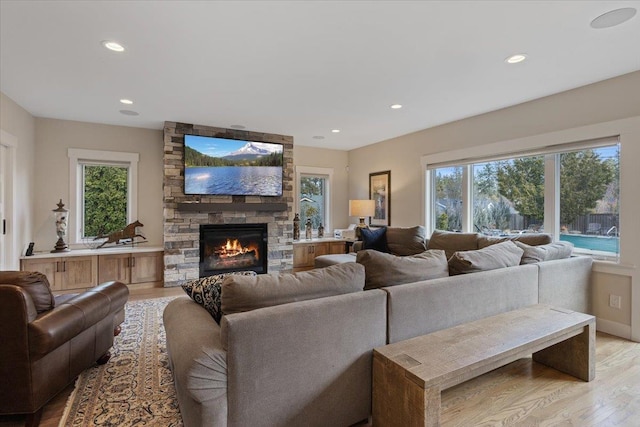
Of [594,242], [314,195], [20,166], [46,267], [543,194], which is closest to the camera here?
[594,242]

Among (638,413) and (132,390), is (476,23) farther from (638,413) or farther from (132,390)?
(132,390)

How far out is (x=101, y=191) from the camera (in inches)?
195

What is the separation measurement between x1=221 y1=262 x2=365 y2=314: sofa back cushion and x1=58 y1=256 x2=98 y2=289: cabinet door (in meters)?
3.87

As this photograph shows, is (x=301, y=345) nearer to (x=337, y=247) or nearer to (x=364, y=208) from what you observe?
(x=364, y=208)

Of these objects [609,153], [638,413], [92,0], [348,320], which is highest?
[92,0]

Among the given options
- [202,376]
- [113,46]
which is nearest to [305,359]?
[202,376]

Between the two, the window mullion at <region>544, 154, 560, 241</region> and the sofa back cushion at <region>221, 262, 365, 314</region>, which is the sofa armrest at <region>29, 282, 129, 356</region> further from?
Result: the window mullion at <region>544, 154, 560, 241</region>

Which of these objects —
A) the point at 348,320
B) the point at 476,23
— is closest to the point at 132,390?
the point at 348,320

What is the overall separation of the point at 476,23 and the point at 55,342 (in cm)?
335

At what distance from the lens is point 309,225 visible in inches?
249

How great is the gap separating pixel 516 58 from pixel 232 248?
4571 millimetres

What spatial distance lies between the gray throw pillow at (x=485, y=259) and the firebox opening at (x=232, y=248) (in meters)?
3.76

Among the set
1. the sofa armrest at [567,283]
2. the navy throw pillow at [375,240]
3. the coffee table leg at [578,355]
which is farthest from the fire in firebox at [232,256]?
the coffee table leg at [578,355]

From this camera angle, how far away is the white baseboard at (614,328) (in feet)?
9.89
